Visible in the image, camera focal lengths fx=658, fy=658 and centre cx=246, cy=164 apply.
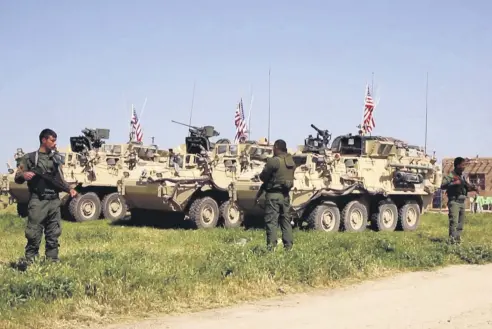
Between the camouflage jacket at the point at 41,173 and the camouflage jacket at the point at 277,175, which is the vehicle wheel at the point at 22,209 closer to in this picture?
the camouflage jacket at the point at 277,175

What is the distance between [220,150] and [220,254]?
8.78 metres

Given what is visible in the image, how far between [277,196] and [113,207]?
9.45 metres

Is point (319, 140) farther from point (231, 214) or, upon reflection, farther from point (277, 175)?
point (277, 175)

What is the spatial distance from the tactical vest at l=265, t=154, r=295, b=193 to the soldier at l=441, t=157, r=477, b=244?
3263 mm

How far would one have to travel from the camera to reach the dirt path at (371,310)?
16.7 feet

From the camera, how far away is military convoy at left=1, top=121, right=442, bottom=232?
538 inches

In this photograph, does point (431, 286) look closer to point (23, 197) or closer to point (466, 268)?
point (466, 268)

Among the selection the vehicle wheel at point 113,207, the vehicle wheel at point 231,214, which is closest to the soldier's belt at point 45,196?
the vehicle wheel at point 231,214

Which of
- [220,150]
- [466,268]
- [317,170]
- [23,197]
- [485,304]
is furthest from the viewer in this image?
[23,197]

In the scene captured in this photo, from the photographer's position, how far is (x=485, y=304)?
607 cm

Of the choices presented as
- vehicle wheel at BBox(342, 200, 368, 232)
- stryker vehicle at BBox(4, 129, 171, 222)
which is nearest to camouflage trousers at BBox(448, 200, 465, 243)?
vehicle wheel at BBox(342, 200, 368, 232)

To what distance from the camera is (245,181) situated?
1370cm

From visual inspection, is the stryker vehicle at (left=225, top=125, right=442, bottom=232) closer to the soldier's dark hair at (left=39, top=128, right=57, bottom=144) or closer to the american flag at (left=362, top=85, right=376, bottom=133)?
the american flag at (left=362, top=85, right=376, bottom=133)

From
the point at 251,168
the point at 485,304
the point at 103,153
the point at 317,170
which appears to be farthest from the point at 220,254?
the point at 103,153
